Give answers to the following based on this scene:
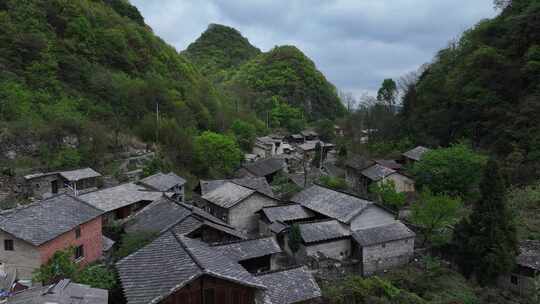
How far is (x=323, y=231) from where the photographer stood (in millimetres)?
24250

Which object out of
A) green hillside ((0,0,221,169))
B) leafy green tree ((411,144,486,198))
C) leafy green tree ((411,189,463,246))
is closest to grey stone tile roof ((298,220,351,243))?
leafy green tree ((411,189,463,246))

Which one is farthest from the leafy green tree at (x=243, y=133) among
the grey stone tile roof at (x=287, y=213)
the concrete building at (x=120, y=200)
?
the grey stone tile roof at (x=287, y=213)

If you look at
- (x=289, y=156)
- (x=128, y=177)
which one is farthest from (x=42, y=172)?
(x=289, y=156)

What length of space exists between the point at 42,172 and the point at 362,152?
41901 mm

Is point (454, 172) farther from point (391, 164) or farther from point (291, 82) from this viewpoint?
point (291, 82)

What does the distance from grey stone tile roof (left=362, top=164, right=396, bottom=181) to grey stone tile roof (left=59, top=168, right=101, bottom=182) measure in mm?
26598

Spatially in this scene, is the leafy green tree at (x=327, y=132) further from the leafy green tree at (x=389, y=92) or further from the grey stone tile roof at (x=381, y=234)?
the grey stone tile roof at (x=381, y=234)

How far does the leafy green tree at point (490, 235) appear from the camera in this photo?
2095 cm

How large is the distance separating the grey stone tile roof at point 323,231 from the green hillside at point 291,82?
7079cm

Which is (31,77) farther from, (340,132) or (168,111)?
(340,132)

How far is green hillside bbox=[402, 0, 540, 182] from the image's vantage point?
39.3 meters

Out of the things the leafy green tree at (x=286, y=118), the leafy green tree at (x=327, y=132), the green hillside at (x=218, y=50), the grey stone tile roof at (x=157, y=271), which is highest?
the green hillside at (x=218, y=50)

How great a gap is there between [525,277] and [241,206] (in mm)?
18617

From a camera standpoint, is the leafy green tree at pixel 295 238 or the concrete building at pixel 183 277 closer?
the concrete building at pixel 183 277
